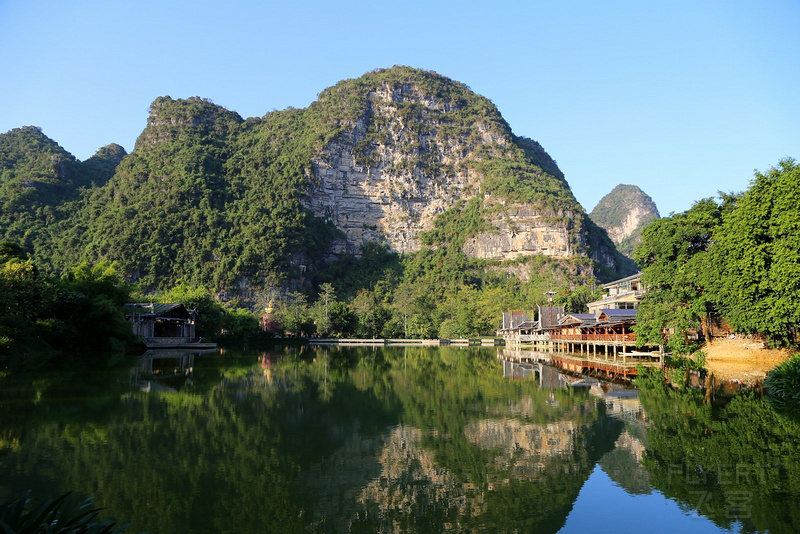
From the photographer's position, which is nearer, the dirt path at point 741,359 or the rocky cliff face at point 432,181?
the dirt path at point 741,359

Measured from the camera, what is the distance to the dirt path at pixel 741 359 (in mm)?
24875

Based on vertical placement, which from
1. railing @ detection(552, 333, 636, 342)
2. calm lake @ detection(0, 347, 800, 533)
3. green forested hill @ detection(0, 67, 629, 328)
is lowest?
calm lake @ detection(0, 347, 800, 533)

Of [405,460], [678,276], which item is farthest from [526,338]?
[405,460]

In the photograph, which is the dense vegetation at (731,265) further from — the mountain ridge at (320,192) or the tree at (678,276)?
the mountain ridge at (320,192)

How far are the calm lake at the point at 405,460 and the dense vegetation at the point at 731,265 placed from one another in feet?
29.4

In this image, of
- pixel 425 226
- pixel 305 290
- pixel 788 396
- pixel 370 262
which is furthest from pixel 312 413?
pixel 425 226

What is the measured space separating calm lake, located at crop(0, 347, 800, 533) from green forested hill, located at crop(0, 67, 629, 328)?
92422 mm

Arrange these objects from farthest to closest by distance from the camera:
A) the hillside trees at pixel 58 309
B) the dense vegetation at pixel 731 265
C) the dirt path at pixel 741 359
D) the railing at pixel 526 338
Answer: the railing at pixel 526 338 < the hillside trees at pixel 58 309 < the dirt path at pixel 741 359 < the dense vegetation at pixel 731 265

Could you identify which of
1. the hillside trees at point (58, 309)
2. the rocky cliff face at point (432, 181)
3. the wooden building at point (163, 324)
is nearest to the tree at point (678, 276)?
the hillside trees at point (58, 309)

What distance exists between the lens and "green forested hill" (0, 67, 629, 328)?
4210 inches

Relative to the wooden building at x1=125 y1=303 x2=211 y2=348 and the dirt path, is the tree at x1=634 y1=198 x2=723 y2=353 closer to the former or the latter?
the dirt path

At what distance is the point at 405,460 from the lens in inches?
418

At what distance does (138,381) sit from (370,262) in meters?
114

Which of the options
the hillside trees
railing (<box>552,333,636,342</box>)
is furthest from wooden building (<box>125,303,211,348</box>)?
railing (<box>552,333,636,342</box>)
